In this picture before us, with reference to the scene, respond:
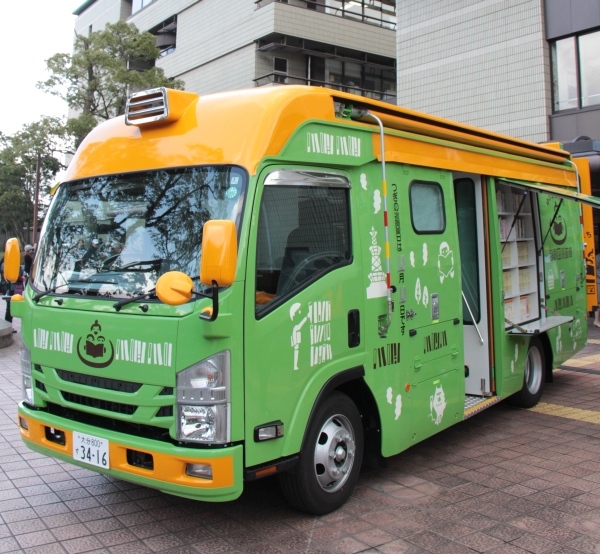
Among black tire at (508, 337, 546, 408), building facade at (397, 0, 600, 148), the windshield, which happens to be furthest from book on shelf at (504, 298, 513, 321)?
building facade at (397, 0, 600, 148)

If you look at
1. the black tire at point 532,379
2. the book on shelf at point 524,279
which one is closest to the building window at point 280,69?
the book on shelf at point 524,279

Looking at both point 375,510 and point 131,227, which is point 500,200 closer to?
point 375,510

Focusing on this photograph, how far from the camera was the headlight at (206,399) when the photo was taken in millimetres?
3525

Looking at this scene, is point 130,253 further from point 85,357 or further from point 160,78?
point 160,78

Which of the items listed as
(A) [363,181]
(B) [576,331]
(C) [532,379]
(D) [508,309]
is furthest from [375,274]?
(B) [576,331]

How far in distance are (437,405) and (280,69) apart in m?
22.9

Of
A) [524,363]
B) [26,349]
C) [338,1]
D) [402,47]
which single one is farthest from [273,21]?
[26,349]

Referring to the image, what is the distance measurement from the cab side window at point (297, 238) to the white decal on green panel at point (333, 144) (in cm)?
25

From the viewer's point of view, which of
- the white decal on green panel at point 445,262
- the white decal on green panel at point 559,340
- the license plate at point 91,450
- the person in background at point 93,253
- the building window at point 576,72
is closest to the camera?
the license plate at point 91,450

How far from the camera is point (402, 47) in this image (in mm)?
18234

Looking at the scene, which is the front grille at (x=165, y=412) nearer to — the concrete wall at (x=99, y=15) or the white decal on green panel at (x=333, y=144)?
the white decal on green panel at (x=333, y=144)

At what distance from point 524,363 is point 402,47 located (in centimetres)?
1372

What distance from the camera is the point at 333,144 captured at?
4.33m

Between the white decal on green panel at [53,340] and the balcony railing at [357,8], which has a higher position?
the balcony railing at [357,8]
